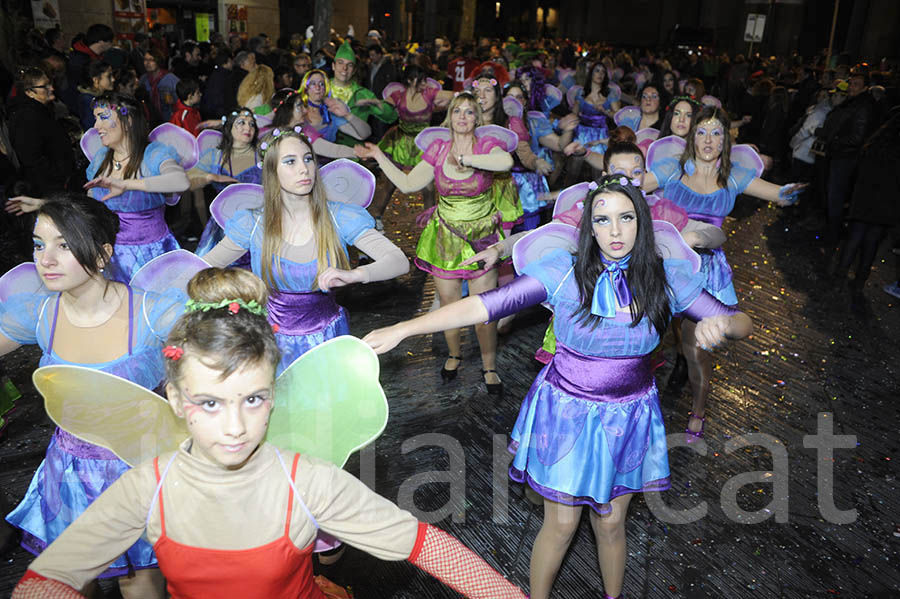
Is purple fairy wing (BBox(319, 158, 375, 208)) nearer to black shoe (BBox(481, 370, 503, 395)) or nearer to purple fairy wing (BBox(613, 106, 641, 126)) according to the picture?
black shoe (BBox(481, 370, 503, 395))

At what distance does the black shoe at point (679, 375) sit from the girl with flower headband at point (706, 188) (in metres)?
0.46

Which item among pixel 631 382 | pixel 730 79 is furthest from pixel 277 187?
pixel 730 79

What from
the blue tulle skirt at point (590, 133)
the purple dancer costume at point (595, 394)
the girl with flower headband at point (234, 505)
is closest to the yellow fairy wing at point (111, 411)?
the girl with flower headband at point (234, 505)

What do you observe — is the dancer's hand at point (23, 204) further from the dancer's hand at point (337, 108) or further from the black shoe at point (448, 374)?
the dancer's hand at point (337, 108)

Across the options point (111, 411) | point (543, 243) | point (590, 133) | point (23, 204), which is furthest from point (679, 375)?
point (590, 133)

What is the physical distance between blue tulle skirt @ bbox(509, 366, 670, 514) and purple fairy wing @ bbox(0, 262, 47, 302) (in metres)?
1.72

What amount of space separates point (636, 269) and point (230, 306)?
133 cm

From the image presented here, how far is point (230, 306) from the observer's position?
1.67 metres

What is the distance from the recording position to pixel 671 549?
10.3 feet

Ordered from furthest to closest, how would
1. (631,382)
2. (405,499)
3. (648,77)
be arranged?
1. (648,77)
2. (405,499)
3. (631,382)

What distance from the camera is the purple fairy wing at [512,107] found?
6.18 meters

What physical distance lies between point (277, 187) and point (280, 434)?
1.43m

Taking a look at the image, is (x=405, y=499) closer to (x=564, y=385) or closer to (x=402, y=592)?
(x=402, y=592)

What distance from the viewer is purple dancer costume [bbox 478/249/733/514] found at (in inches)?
91.7
